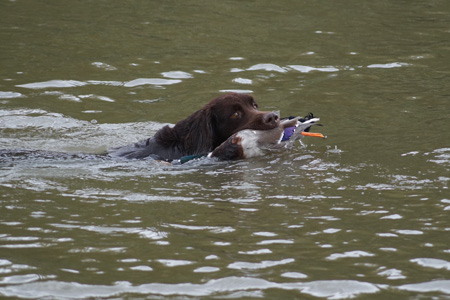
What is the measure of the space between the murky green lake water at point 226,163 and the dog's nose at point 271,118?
43cm

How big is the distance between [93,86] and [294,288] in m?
7.71

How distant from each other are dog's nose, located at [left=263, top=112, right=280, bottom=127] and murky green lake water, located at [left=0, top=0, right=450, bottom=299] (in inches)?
16.9

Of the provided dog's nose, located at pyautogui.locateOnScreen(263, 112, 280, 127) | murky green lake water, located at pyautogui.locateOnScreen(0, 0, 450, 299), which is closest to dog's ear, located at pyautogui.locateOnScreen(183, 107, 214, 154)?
murky green lake water, located at pyautogui.locateOnScreen(0, 0, 450, 299)

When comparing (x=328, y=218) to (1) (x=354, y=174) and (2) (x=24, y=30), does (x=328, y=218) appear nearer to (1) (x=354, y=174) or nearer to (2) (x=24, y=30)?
(1) (x=354, y=174)

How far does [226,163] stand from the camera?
7902 millimetres

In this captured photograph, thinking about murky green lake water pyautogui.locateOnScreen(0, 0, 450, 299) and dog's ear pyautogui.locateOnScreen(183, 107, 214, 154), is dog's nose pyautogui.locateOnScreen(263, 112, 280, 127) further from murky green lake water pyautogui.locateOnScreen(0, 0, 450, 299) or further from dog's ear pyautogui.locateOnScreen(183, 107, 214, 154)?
dog's ear pyautogui.locateOnScreen(183, 107, 214, 154)

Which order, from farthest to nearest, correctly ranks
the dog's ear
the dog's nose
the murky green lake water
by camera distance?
the dog's ear < the dog's nose < the murky green lake water

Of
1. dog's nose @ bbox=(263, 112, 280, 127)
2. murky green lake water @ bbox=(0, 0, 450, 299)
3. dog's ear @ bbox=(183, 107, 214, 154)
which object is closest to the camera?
murky green lake water @ bbox=(0, 0, 450, 299)

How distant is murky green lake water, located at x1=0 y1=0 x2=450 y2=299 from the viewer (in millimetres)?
4938

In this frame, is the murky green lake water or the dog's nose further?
the dog's nose

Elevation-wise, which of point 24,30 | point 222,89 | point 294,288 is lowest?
point 294,288

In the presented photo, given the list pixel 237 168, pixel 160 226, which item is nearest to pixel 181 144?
pixel 237 168

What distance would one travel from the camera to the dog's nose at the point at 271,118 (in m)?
7.84

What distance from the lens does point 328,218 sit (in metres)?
6.02
